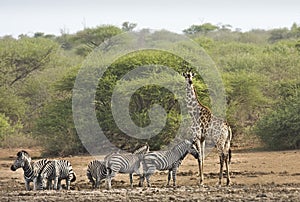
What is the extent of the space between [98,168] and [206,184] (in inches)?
85.7

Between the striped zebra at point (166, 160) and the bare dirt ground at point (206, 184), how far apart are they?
A: 0.33m

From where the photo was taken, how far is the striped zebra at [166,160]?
48.4 ft

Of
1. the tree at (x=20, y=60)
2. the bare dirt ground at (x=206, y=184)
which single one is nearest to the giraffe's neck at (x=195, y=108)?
the bare dirt ground at (x=206, y=184)

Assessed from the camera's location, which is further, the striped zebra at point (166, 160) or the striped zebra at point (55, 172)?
the striped zebra at point (166, 160)

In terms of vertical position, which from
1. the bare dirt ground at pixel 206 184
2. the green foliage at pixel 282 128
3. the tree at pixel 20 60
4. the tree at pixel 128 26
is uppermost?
the tree at pixel 128 26

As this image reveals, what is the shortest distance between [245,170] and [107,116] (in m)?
6.45

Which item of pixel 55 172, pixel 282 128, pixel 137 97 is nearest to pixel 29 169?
pixel 55 172

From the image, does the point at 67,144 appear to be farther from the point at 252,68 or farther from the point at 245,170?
the point at 252,68

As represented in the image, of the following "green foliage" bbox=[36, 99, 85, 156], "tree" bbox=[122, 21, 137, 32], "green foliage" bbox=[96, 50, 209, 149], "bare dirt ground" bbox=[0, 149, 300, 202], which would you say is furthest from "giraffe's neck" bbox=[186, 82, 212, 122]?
"tree" bbox=[122, 21, 137, 32]

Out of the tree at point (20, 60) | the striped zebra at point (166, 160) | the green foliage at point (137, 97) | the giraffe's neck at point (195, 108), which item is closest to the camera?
the striped zebra at point (166, 160)

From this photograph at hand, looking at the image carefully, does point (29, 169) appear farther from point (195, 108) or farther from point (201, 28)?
point (201, 28)

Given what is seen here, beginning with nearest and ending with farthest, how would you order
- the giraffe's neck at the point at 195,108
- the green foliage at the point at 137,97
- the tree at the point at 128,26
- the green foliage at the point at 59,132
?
1. the giraffe's neck at the point at 195,108
2. the green foliage at the point at 137,97
3. the green foliage at the point at 59,132
4. the tree at the point at 128,26

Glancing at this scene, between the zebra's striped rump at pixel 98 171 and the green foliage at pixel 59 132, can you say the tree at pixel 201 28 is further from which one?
the zebra's striped rump at pixel 98 171

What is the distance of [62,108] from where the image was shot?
2341 cm
